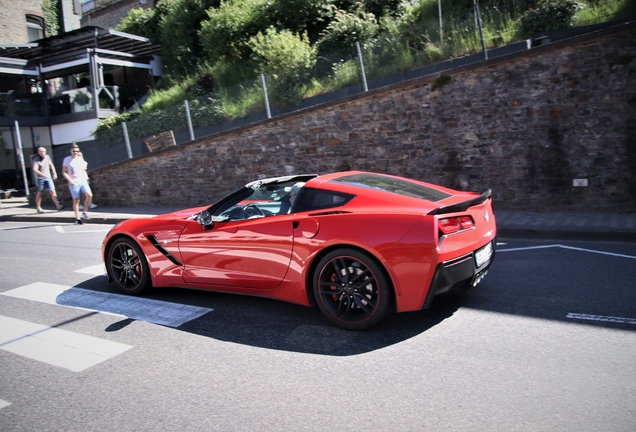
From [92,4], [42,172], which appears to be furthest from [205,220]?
[92,4]

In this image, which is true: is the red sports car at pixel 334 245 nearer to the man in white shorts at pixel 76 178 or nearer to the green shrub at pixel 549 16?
the green shrub at pixel 549 16

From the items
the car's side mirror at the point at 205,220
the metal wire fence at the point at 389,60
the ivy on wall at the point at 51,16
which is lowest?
the car's side mirror at the point at 205,220

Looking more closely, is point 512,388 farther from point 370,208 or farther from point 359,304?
point 370,208

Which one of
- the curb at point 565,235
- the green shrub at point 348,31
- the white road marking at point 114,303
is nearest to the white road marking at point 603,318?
the white road marking at point 114,303

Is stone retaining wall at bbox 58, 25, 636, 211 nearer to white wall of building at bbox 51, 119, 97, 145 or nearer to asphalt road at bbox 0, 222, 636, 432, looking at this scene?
asphalt road at bbox 0, 222, 636, 432

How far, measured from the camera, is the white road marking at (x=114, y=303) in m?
5.29

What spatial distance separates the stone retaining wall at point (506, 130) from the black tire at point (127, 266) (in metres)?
6.77

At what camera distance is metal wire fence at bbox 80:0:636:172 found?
11414 millimetres

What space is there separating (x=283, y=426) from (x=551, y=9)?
11.3 meters

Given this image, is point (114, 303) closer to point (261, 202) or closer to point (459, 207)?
point (261, 202)

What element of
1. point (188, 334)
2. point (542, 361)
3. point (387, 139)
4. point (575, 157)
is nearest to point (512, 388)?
point (542, 361)

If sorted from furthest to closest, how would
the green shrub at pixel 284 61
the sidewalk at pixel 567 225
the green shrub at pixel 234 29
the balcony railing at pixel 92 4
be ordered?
the balcony railing at pixel 92 4, the green shrub at pixel 234 29, the green shrub at pixel 284 61, the sidewalk at pixel 567 225

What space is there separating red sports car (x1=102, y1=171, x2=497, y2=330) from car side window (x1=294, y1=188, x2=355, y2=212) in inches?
0.4

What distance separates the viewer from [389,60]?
12.8m
